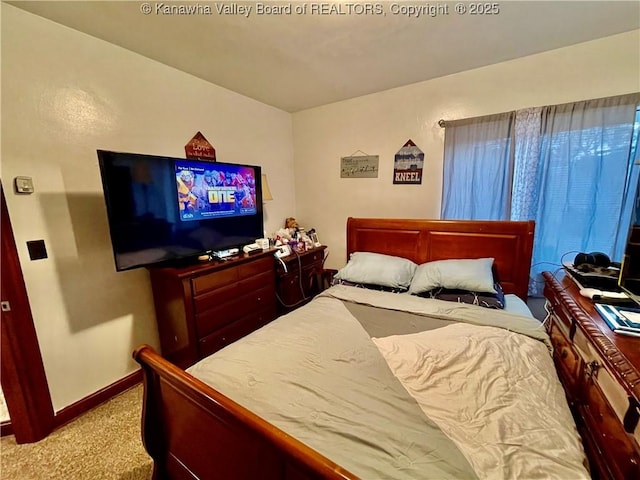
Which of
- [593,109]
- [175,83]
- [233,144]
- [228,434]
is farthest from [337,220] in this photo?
[228,434]

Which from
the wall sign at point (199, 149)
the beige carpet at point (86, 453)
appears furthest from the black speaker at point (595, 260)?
the wall sign at point (199, 149)

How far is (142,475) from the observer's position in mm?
1430

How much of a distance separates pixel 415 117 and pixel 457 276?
161 cm

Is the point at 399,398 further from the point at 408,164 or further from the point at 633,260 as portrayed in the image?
the point at 408,164

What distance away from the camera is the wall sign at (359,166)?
297cm

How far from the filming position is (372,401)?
105cm

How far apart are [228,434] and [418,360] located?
0.87m

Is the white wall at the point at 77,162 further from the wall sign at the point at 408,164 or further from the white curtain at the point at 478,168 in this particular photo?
the white curtain at the point at 478,168

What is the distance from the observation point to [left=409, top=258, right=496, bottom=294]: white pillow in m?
1.96

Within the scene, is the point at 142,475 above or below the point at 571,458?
below

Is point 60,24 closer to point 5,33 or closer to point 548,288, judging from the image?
point 5,33

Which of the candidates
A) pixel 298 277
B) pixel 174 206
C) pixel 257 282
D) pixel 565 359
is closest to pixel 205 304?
pixel 257 282

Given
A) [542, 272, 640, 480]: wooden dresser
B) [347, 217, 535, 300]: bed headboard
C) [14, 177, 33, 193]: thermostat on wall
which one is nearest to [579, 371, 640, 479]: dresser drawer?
[542, 272, 640, 480]: wooden dresser

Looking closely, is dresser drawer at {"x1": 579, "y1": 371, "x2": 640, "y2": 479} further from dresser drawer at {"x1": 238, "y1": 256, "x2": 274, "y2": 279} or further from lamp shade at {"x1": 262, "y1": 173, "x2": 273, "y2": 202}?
lamp shade at {"x1": 262, "y1": 173, "x2": 273, "y2": 202}
